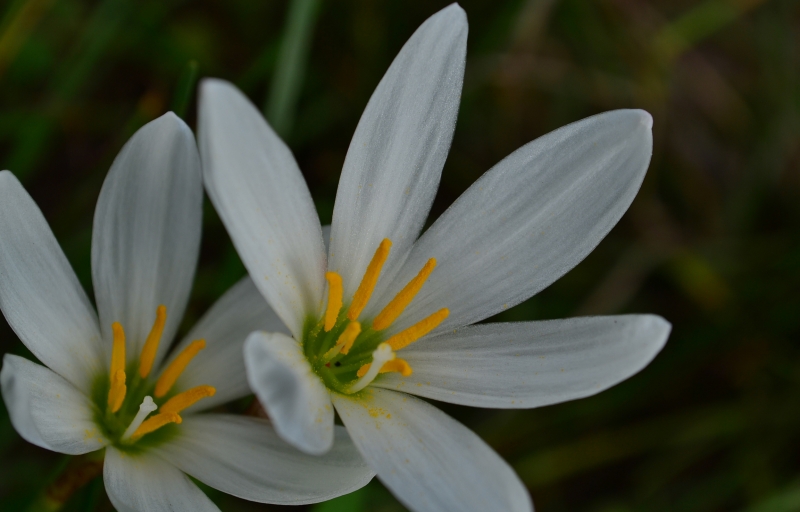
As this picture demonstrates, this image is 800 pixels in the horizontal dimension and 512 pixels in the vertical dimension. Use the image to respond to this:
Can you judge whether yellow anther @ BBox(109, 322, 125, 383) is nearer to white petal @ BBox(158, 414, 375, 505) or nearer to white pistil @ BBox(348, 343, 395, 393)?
white petal @ BBox(158, 414, 375, 505)

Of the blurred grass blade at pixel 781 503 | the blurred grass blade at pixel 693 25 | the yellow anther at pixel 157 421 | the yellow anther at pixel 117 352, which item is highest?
the blurred grass blade at pixel 693 25

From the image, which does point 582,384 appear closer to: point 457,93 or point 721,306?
point 457,93

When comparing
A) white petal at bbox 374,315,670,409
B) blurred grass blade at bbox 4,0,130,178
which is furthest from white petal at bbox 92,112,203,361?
blurred grass blade at bbox 4,0,130,178

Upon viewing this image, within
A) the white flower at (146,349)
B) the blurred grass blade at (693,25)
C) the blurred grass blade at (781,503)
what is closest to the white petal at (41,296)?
the white flower at (146,349)

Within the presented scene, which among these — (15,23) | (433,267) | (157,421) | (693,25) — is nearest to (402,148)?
(433,267)

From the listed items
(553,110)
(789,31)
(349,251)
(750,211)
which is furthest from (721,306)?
(349,251)

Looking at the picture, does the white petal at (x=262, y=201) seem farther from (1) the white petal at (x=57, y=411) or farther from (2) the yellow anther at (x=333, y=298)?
(1) the white petal at (x=57, y=411)
